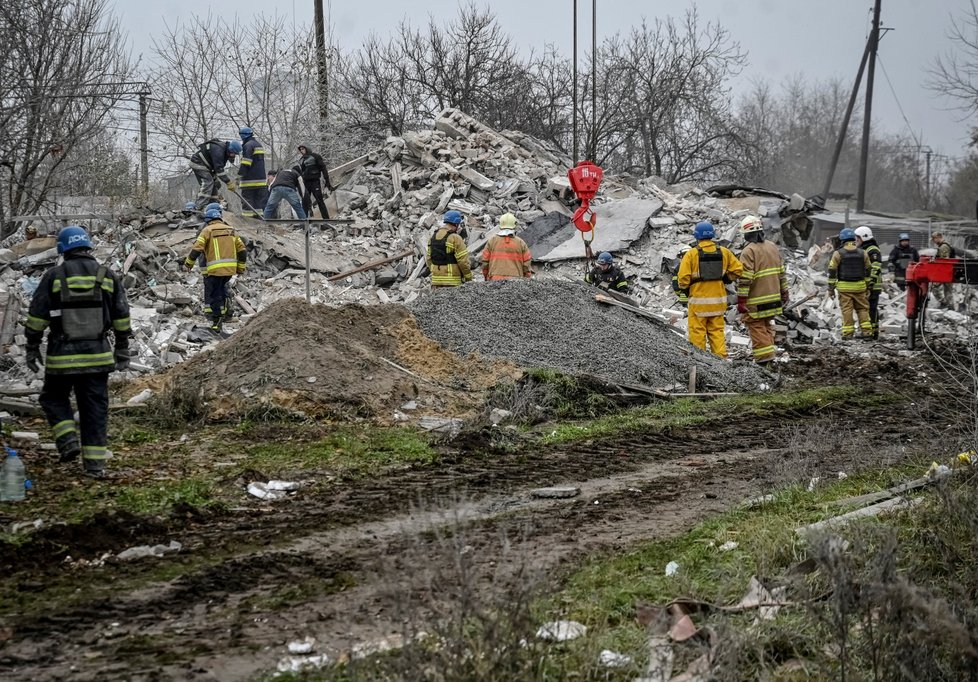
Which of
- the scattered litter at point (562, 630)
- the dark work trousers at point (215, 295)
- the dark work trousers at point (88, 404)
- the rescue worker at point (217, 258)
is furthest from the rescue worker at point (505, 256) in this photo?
the scattered litter at point (562, 630)

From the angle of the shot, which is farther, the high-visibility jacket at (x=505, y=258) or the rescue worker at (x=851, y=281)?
the rescue worker at (x=851, y=281)

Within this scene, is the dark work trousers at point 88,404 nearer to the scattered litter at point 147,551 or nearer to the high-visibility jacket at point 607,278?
the scattered litter at point 147,551

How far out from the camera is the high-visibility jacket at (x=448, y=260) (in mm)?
15000

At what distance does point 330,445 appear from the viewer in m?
9.20

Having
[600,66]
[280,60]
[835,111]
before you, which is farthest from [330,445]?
[835,111]

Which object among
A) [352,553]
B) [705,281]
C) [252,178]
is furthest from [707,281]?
[252,178]

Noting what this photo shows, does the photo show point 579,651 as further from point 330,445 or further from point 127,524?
point 330,445

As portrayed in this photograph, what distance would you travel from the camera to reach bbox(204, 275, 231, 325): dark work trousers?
49.3ft

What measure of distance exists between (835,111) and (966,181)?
18447 mm

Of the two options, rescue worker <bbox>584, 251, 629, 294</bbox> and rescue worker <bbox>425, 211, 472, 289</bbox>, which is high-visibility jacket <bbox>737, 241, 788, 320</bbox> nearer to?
rescue worker <bbox>584, 251, 629, 294</bbox>

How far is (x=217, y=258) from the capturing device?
14.8 meters

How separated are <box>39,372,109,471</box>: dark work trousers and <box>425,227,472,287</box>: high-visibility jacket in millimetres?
7497

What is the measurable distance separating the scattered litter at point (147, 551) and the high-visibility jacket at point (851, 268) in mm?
13721

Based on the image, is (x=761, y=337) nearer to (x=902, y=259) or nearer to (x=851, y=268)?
(x=851, y=268)
